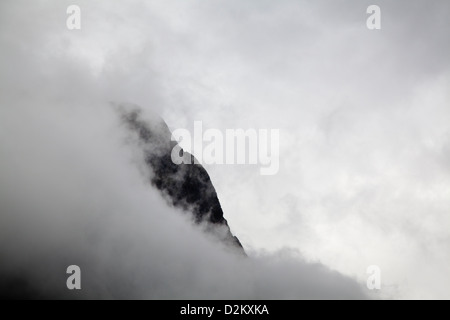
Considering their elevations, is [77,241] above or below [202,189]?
below

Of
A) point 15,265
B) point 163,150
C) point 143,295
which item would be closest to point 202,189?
point 163,150
